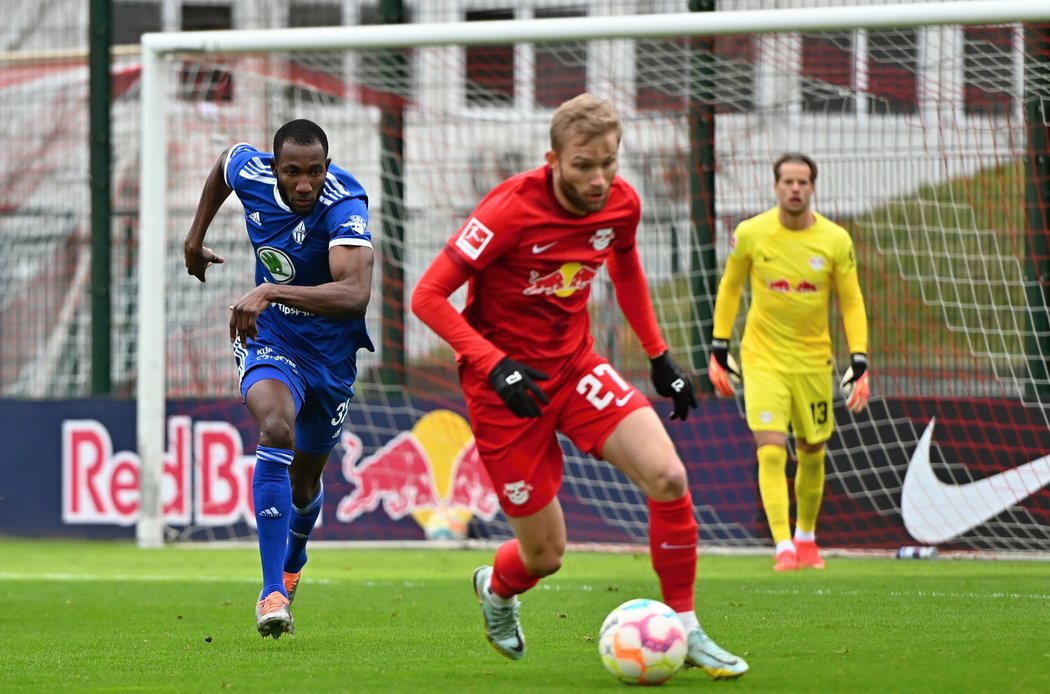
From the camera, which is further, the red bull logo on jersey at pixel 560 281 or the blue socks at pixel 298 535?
the blue socks at pixel 298 535

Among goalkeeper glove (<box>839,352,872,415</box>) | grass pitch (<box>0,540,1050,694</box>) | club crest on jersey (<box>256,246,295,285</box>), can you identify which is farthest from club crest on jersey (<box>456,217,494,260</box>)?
goalkeeper glove (<box>839,352,872,415</box>)

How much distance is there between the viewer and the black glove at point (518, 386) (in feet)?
17.0

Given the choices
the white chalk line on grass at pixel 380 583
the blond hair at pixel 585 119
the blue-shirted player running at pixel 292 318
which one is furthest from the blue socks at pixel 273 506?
the white chalk line on grass at pixel 380 583

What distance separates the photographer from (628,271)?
19.4 feet

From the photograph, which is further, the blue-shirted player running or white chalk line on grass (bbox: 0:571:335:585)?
white chalk line on grass (bbox: 0:571:335:585)

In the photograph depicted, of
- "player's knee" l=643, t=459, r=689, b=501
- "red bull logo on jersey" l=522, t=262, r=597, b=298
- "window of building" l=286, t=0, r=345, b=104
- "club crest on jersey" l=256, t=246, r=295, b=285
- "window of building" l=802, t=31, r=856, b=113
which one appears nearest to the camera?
"player's knee" l=643, t=459, r=689, b=501

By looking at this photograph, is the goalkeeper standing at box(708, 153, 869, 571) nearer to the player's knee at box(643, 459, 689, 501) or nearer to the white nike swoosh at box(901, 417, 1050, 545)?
the white nike swoosh at box(901, 417, 1050, 545)

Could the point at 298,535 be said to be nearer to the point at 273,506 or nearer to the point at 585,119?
the point at 273,506

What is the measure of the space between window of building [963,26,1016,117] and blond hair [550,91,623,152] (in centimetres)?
603

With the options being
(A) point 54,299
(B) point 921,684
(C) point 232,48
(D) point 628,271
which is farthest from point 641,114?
(B) point 921,684

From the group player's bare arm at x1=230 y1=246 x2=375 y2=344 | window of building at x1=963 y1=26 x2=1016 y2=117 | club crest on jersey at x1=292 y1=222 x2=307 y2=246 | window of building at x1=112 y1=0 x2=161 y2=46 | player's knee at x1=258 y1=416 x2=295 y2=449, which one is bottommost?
player's knee at x1=258 y1=416 x2=295 y2=449

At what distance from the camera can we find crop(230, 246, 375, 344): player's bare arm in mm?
6457

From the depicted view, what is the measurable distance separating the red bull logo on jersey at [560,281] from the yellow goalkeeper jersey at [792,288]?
444 cm

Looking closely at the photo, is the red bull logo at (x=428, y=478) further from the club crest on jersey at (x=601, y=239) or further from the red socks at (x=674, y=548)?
the red socks at (x=674, y=548)
